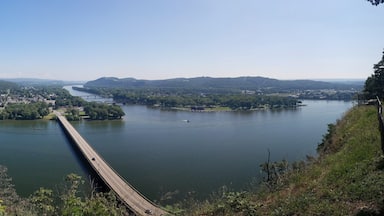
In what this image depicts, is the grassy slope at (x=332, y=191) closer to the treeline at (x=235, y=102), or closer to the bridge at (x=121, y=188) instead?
the bridge at (x=121, y=188)

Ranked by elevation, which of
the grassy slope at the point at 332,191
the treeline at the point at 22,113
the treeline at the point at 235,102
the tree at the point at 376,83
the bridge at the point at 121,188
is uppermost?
the tree at the point at 376,83

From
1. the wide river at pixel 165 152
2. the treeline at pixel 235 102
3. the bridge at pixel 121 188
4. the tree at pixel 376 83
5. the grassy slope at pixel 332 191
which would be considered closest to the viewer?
the grassy slope at pixel 332 191

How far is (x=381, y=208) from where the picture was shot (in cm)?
299

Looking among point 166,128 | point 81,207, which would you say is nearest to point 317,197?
point 81,207

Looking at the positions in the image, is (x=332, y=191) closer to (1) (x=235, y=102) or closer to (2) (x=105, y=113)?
(2) (x=105, y=113)

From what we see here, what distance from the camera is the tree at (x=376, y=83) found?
48.9 feet

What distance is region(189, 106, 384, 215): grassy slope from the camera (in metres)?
3.30

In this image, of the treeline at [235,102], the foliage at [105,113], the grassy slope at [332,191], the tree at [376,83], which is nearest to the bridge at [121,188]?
the grassy slope at [332,191]

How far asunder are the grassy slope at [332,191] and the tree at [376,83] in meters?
10.7

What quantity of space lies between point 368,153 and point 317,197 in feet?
4.40

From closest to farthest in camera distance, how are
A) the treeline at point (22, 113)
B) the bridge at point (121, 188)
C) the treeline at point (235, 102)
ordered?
the bridge at point (121, 188)
the treeline at point (22, 113)
the treeline at point (235, 102)

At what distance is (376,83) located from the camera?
15438mm

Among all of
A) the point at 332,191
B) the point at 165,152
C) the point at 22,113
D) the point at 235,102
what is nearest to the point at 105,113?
the point at 22,113

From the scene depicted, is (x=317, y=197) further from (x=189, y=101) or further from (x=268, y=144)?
(x=189, y=101)
